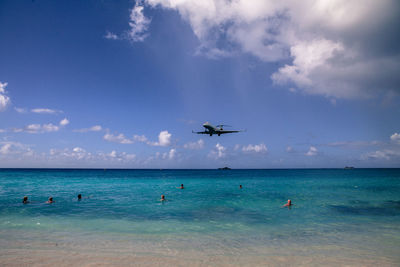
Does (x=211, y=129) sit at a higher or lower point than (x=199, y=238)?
higher

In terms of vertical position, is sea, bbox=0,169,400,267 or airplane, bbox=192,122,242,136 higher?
airplane, bbox=192,122,242,136

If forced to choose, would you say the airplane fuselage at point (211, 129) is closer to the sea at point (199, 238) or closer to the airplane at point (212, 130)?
the airplane at point (212, 130)

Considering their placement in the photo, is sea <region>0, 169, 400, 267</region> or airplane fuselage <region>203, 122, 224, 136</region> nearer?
sea <region>0, 169, 400, 267</region>

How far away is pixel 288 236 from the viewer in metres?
12.9

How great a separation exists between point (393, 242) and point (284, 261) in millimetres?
7393

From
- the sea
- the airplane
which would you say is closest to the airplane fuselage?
the airplane

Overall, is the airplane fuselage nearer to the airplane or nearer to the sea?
the airplane

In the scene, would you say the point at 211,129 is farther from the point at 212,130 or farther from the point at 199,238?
the point at 199,238

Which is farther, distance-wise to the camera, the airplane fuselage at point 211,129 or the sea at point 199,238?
the airplane fuselage at point 211,129

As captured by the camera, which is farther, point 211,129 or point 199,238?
point 211,129

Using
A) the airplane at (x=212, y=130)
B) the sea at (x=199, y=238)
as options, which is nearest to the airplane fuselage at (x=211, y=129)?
the airplane at (x=212, y=130)

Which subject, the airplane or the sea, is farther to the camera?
the airplane

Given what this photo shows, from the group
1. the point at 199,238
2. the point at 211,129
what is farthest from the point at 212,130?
the point at 199,238

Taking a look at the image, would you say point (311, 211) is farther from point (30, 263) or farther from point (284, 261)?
point (30, 263)
